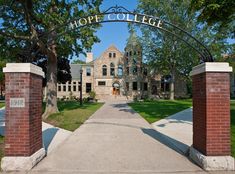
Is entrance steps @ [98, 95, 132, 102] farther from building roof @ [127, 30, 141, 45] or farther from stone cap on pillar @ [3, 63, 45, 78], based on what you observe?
stone cap on pillar @ [3, 63, 45, 78]

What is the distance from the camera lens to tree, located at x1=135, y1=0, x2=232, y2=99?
4069 centimetres

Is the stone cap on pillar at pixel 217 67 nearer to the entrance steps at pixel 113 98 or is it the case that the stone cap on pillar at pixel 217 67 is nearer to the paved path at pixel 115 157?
the paved path at pixel 115 157

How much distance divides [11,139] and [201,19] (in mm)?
8414

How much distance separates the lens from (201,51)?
7027mm

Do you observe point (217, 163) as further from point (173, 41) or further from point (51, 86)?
point (173, 41)

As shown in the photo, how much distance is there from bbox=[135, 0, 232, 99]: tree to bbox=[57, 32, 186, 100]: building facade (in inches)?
289

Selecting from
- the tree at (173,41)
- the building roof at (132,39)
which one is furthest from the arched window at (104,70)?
the tree at (173,41)

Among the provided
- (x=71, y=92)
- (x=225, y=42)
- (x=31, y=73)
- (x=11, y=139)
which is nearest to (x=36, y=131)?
(x=11, y=139)

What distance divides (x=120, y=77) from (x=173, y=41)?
15478 millimetres

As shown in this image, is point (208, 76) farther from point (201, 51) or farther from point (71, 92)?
point (71, 92)

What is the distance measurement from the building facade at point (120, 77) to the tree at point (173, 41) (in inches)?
289

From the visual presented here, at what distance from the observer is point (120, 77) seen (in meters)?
54.3

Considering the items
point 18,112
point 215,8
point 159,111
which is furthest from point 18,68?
point 159,111

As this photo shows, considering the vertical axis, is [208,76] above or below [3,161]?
above
